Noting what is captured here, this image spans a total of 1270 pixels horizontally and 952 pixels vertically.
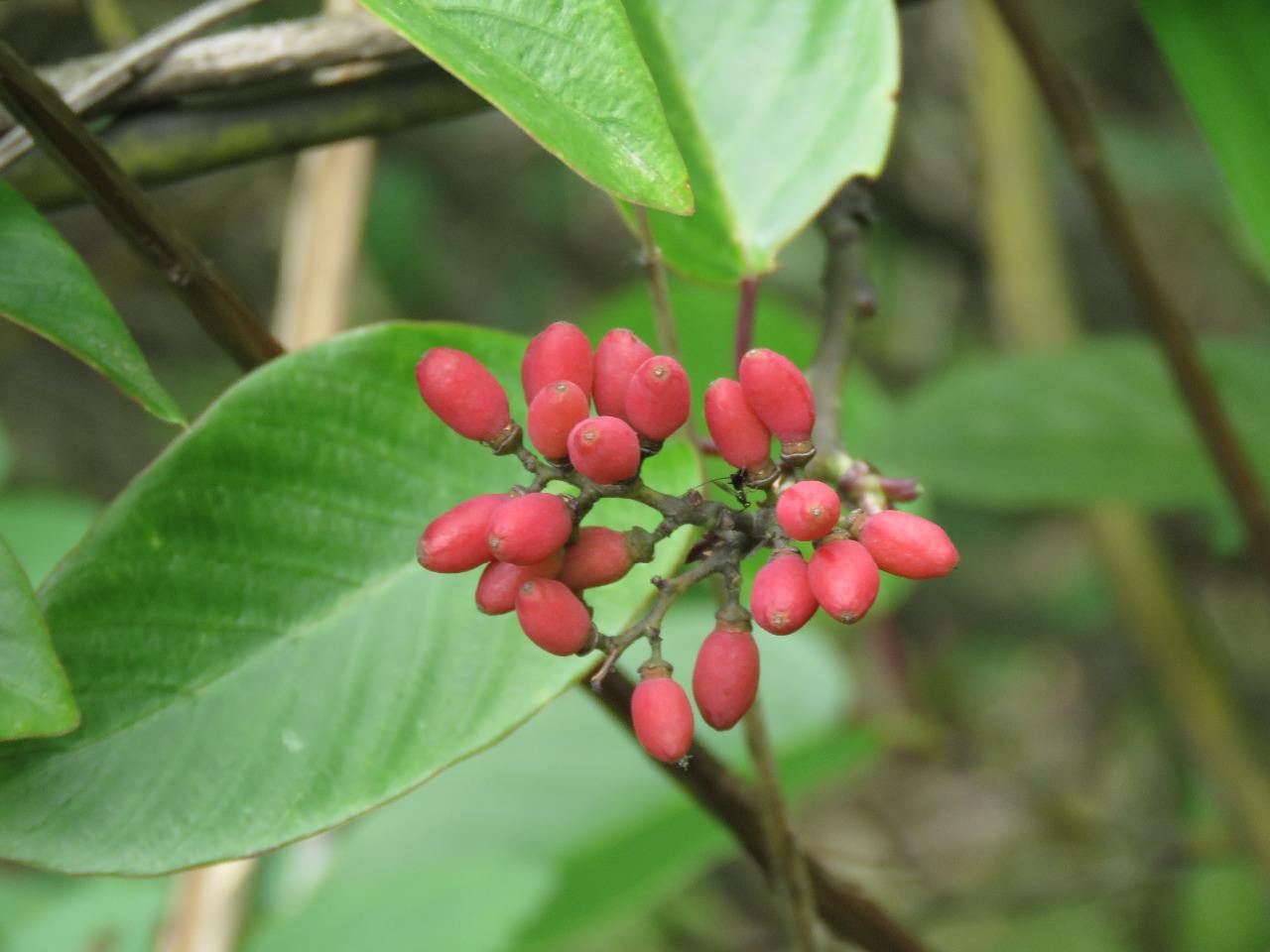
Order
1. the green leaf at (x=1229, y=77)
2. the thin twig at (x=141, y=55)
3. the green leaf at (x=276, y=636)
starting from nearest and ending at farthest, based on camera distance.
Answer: the green leaf at (x=276, y=636), the thin twig at (x=141, y=55), the green leaf at (x=1229, y=77)

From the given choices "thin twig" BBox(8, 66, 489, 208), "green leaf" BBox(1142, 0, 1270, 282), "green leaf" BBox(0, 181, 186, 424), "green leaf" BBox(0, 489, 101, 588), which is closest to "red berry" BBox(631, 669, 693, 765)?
"green leaf" BBox(0, 181, 186, 424)

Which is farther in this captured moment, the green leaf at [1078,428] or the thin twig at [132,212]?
the green leaf at [1078,428]

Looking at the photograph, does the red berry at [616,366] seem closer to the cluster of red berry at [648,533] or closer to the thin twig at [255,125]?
the cluster of red berry at [648,533]

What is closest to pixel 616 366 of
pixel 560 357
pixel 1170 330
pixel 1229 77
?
pixel 560 357

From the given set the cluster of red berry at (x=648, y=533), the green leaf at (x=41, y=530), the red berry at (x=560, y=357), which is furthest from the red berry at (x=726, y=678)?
the green leaf at (x=41, y=530)

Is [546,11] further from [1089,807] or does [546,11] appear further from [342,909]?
[1089,807]

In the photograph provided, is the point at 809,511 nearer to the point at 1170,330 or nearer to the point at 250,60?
the point at 250,60

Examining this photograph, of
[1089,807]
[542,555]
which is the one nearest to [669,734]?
[542,555]
